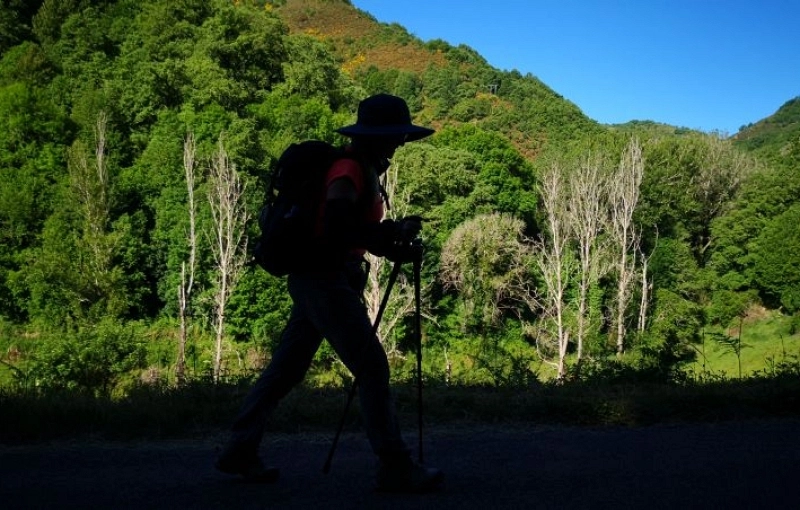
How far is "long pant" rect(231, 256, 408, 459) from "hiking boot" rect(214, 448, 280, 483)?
5 centimetres

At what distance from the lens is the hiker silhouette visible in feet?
13.0

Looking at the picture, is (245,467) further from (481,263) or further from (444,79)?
(444,79)

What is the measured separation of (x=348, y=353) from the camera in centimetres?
411

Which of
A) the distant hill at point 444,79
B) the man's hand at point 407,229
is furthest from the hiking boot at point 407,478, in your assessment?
the distant hill at point 444,79

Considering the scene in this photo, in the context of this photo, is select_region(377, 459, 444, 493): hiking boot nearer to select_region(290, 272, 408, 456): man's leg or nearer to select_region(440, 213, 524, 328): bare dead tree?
select_region(290, 272, 408, 456): man's leg

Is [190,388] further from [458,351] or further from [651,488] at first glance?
[458,351]

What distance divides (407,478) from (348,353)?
0.74 meters

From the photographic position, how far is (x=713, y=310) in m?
51.6

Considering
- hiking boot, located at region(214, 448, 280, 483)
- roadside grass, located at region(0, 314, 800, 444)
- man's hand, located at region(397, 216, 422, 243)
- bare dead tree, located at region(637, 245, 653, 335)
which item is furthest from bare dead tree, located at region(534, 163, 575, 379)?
man's hand, located at region(397, 216, 422, 243)

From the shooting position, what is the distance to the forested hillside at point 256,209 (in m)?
42.4

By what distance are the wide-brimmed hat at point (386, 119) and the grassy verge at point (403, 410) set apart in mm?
2410

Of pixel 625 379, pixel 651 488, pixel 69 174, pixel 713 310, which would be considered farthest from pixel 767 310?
pixel 651 488

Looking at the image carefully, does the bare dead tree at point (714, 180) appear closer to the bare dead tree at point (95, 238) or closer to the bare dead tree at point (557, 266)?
the bare dead tree at point (557, 266)

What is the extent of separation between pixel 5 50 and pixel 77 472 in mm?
63780
